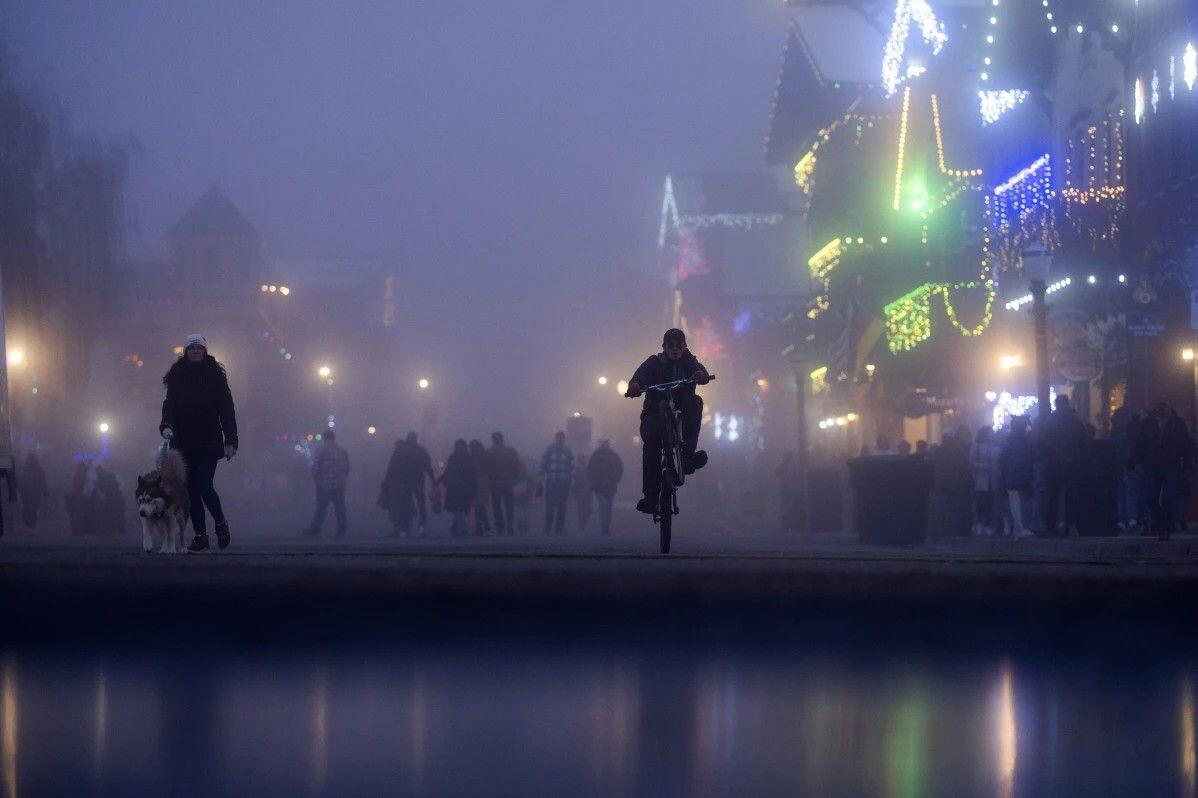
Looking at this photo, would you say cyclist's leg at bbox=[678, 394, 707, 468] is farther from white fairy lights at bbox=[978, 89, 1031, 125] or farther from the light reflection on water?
white fairy lights at bbox=[978, 89, 1031, 125]

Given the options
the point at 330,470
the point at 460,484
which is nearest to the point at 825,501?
the point at 460,484

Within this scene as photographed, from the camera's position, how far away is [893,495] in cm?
2431

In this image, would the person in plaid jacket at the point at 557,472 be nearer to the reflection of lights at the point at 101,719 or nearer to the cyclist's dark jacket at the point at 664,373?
the cyclist's dark jacket at the point at 664,373

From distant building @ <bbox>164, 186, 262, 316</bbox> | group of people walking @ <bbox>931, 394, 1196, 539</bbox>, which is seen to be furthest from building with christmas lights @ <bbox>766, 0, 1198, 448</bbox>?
distant building @ <bbox>164, 186, 262, 316</bbox>

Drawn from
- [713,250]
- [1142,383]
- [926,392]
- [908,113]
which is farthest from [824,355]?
[713,250]

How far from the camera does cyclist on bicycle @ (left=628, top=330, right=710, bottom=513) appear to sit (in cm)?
1360

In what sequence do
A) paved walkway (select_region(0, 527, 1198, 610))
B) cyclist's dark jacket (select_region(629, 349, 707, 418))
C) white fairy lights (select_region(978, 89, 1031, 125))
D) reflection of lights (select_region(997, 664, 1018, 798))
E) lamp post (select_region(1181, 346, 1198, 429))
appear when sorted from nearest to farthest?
reflection of lights (select_region(997, 664, 1018, 798)) < paved walkway (select_region(0, 527, 1198, 610)) < cyclist's dark jacket (select_region(629, 349, 707, 418)) < lamp post (select_region(1181, 346, 1198, 429)) < white fairy lights (select_region(978, 89, 1031, 125))

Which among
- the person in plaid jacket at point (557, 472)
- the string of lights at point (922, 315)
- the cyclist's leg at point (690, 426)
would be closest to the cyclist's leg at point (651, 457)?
the cyclist's leg at point (690, 426)

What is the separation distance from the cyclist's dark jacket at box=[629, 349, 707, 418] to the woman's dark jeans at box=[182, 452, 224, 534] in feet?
12.0

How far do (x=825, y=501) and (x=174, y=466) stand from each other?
19.3 meters

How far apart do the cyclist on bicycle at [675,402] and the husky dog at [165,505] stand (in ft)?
12.9

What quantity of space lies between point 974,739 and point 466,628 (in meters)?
3.00

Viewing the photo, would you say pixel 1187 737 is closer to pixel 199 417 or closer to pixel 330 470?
pixel 199 417

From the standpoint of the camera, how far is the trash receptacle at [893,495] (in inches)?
956
